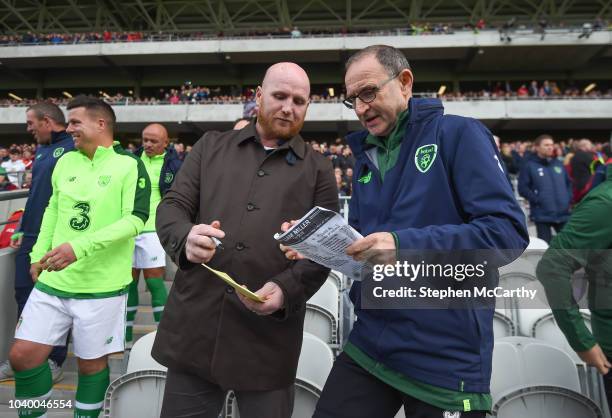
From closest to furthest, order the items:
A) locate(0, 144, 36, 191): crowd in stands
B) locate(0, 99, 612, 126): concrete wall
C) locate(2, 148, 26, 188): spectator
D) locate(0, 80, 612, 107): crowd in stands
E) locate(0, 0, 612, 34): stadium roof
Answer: locate(0, 144, 36, 191): crowd in stands → locate(2, 148, 26, 188): spectator → locate(0, 99, 612, 126): concrete wall → locate(0, 80, 612, 107): crowd in stands → locate(0, 0, 612, 34): stadium roof

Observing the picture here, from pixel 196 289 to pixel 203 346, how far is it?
19 centimetres

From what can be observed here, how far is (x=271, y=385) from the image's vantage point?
1.37 metres

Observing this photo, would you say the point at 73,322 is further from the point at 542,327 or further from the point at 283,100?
the point at 542,327

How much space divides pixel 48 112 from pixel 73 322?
67.1 inches

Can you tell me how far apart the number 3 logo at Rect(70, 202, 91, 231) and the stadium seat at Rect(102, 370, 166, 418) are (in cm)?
76

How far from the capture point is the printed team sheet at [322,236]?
976 millimetres

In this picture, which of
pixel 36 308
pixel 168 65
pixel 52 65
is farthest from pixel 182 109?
pixel 36 308

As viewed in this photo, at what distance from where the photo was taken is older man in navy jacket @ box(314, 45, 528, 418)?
1.01m

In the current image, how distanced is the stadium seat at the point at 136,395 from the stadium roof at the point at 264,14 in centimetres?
2133

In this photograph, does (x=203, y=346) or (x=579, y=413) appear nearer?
(x=203, y=346)

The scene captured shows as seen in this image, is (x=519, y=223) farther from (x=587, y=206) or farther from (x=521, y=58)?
(x=521, y=58)

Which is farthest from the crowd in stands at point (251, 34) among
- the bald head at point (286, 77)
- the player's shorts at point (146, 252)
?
the bald head at point (286, 77)

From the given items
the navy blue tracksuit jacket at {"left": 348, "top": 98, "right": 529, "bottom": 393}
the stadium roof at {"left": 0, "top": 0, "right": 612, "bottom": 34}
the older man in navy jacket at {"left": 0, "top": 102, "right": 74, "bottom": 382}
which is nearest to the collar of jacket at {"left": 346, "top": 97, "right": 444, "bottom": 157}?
the navy blue tracksuit jacket at {"left": 348, "top": 98, "right": 529, "bottom": 393}

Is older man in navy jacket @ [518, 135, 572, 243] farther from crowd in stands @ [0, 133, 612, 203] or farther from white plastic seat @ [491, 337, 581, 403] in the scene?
white plastic seat @ [491, 337, 581, 403]
